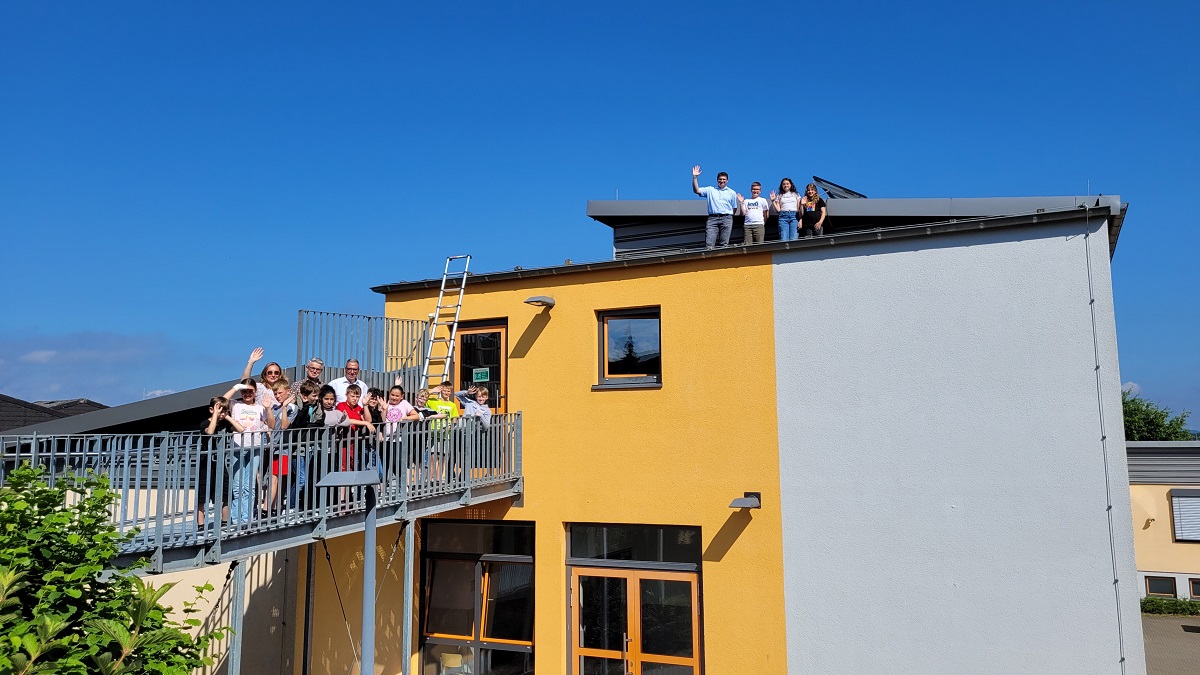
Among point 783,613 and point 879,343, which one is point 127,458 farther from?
point 879,343

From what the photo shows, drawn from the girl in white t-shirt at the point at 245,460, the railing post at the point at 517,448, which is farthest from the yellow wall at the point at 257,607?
the girl in white t-shirt at the point at 245,460

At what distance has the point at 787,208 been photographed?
1207 cm

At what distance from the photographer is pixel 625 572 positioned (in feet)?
37.4

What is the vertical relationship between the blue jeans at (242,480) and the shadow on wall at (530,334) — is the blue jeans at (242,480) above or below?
below

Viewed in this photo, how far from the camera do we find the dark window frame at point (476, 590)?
12.1m

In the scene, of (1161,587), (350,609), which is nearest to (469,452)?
(350,609)

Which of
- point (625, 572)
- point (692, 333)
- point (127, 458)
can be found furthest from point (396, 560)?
point (127, 458)

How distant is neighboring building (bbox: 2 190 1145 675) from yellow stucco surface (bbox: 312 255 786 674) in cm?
3

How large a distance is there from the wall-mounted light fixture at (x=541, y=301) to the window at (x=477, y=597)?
125 inches

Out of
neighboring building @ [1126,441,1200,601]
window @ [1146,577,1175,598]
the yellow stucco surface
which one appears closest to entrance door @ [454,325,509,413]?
the yellow stucco surface

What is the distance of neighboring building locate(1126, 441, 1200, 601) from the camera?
840 inches

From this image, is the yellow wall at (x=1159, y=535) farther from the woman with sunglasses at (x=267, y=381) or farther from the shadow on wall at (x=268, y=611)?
the woman with sunglasses at (x=267, y=381)

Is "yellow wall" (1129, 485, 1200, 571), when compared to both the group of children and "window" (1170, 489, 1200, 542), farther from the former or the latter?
the group of children

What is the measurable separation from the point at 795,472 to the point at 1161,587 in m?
17.8
